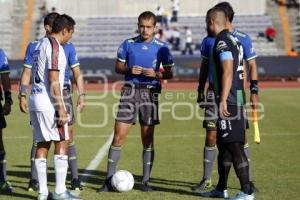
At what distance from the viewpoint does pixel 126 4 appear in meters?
44.6

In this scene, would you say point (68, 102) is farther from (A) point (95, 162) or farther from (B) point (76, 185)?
(A) point (95, 162)

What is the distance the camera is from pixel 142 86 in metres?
9.35

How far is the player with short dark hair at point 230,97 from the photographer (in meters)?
7.91

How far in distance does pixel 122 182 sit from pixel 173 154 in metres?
3.64

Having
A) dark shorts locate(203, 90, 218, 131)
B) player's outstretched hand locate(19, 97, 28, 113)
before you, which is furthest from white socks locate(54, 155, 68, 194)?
dark shorts locate(203, 90, 218, 131)

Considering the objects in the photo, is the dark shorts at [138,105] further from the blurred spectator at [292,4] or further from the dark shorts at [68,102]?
the blurred spectator at [292,4]

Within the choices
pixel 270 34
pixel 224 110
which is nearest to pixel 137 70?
pixel 224 110

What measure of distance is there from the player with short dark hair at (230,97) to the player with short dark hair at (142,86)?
124cm

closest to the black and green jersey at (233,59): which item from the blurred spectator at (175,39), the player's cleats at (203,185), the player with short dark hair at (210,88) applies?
the player with short dark hair at (210,88)

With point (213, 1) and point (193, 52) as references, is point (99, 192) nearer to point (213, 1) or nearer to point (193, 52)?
point (193, 52)

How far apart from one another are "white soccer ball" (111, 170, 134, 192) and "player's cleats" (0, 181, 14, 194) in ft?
4.33

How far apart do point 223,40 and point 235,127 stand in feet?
3.26

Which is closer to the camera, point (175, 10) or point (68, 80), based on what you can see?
point (68, 80)

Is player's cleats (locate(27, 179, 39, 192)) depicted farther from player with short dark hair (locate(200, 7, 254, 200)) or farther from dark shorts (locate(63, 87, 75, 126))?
player with short dark hair (locate(200, 7, 254, 200))
